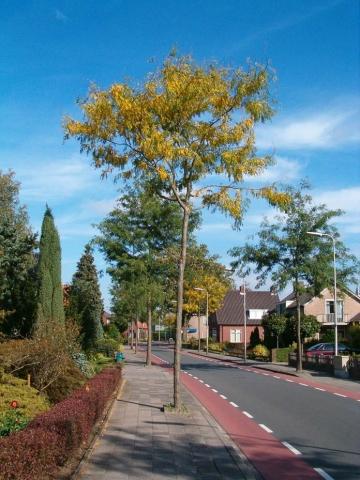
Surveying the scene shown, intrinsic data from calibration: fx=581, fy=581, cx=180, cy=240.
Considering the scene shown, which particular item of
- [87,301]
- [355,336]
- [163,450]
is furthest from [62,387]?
[355,336]

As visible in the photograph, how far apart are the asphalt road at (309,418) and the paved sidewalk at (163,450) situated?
1.32 metres

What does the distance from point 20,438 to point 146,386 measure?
16.9 meters

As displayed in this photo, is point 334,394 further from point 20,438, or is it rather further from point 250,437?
point 20,438

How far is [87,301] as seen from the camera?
39.1 meters

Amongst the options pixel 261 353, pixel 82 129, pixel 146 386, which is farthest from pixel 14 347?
pixel 261 353

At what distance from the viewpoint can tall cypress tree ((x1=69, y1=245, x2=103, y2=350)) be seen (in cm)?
3375

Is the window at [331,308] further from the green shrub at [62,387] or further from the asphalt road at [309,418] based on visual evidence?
the green shrub at [62,387]

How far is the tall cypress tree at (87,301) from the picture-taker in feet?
111

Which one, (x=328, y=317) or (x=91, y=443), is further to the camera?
(x=328, y=317)

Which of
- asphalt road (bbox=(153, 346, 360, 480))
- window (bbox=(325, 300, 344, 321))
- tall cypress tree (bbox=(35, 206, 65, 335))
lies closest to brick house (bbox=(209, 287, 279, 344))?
window (bbox=(325, 300, 344, 321))

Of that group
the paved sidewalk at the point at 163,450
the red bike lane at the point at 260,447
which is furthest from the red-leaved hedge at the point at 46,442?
the red bike lane at the point at 260,447

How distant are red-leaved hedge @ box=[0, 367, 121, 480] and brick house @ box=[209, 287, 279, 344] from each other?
7812 centimetres

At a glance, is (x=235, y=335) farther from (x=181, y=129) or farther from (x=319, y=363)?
(x=181, y=129)

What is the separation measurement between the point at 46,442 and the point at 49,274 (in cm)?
1547
